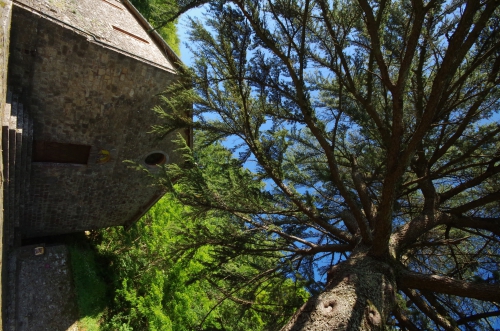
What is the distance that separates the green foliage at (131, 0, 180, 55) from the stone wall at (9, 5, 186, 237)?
148cm

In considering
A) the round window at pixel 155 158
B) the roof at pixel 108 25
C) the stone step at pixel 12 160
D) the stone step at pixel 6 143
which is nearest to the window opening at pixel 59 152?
the stone step at pixel 12 160

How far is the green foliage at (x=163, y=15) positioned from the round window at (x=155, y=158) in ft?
10.9

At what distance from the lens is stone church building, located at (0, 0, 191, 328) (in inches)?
247

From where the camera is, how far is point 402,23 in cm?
566

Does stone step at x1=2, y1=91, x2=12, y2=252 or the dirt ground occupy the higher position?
stone step at x1=2, y1=91, x2=12, y2=252

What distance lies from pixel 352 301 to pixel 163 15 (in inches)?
187

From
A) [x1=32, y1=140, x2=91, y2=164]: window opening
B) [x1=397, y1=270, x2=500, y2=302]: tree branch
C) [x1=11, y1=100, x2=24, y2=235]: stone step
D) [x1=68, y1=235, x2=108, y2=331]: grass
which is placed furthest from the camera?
[x1=68, y1=235, x2=108, y2=331]: grass

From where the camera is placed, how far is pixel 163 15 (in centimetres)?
501

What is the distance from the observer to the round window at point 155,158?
914 centimetres

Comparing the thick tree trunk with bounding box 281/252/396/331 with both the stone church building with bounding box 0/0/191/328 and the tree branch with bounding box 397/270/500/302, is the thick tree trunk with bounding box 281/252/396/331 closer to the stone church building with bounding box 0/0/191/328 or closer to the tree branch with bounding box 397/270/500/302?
the tree branch with bounding box 397/270/500/302

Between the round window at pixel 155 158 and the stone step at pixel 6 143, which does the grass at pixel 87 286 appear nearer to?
the stone step at pixel 6 143

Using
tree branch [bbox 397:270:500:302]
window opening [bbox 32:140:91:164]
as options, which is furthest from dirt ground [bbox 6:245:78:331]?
tree branch [bbox 397:270:500:302]

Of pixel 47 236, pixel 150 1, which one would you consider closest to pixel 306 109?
pixel 47 236

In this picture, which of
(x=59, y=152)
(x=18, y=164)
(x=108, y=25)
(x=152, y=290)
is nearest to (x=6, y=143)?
(x=18, y=164)
